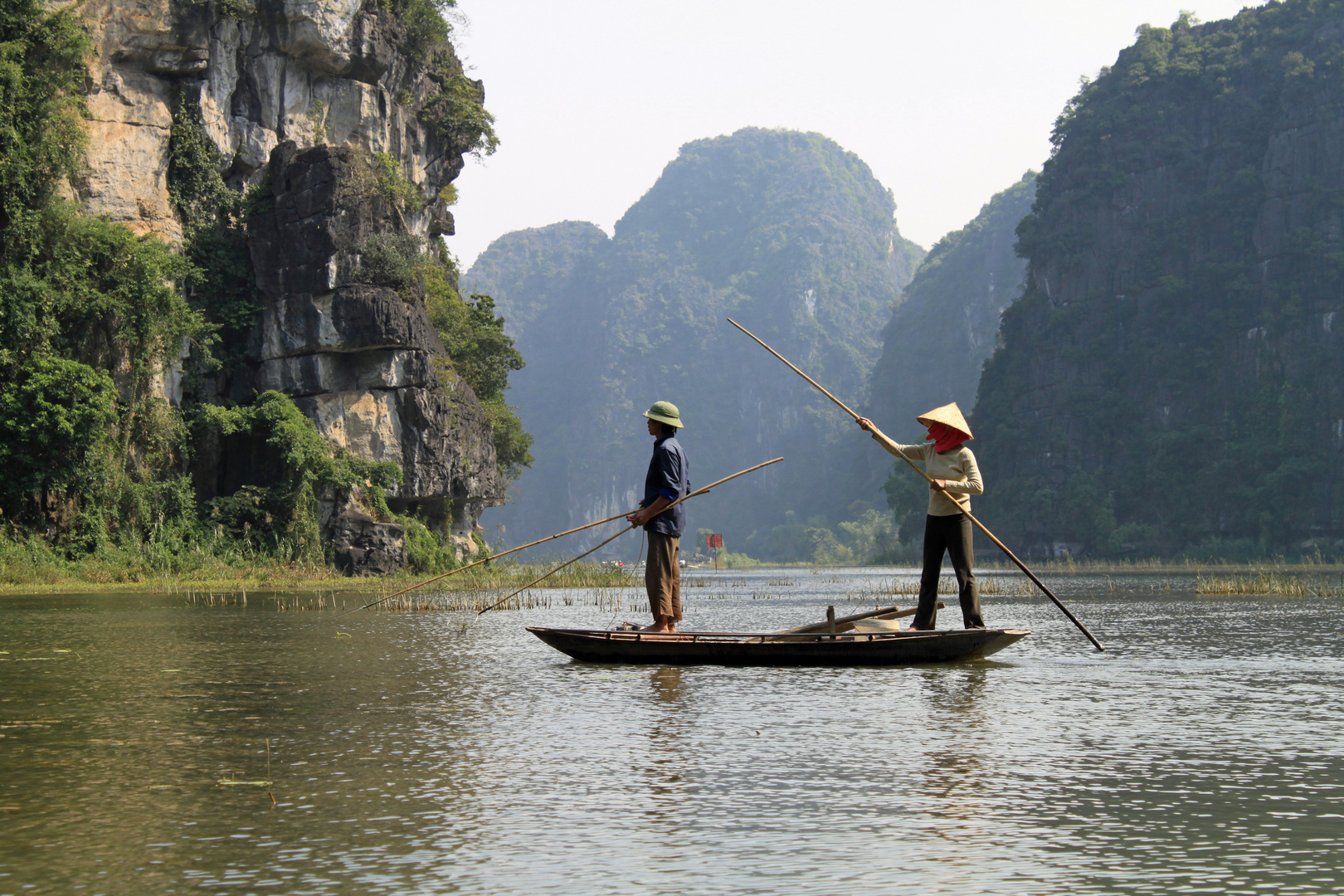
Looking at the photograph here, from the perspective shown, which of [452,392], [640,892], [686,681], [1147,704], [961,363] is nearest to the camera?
[640,892]

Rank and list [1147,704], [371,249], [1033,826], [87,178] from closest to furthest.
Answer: [1033,826]
[1147,704]
[87,178]
[371,249]

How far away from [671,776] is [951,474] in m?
5.85

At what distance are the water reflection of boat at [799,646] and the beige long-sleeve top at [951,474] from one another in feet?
3.89

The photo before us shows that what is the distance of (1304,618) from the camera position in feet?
52.7

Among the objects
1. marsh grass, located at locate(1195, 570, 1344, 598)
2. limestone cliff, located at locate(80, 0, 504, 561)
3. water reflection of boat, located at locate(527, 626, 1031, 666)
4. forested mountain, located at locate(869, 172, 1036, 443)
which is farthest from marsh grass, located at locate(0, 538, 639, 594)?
forested mountain, located at locate(869, 172, 1036, 443)

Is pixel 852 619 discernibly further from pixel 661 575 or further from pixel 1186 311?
pixel 1186 311

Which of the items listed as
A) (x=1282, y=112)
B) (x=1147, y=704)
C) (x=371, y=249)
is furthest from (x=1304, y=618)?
(x=1282, y=112)

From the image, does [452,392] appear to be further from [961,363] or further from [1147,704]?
[961,363]

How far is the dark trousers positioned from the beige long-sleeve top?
12 cm

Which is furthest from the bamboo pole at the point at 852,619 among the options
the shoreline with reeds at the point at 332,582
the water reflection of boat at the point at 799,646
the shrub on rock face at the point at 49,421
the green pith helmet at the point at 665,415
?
the shrub on rock face at the point at 49,421

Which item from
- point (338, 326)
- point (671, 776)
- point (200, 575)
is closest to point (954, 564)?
point (671, 776)

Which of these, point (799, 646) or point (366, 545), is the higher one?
point (366, 545)

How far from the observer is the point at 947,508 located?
1049 cm

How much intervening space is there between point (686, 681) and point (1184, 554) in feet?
200
